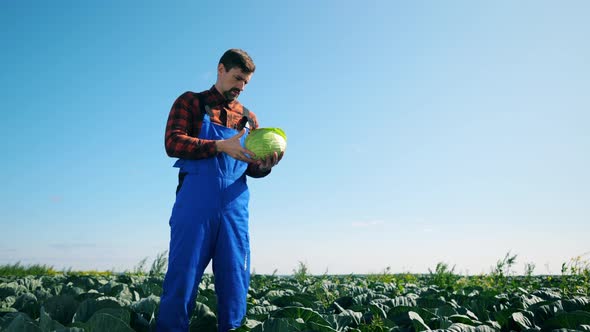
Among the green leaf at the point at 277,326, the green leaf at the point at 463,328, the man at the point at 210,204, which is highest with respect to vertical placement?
the man at the point at 210,204

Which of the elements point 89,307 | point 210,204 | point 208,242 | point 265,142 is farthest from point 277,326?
point 89,307

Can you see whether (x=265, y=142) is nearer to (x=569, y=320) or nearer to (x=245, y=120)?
(x=245, y=120)

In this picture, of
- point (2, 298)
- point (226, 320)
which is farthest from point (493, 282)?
point (2, 298)

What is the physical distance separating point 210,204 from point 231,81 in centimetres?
105

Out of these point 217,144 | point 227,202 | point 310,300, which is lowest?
point 310,300

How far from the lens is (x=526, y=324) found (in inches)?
150

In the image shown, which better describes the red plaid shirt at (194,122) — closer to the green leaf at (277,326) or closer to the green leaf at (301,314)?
the green leaf at (301,314)

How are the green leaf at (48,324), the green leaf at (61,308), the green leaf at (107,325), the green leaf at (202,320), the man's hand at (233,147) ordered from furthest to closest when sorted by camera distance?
1. the green leaf at (61,308)
2. the green leaf at (202,320)
3. the man's hand at (233,147)
4. the green leaf at (48,324)
5. the green leaf at (107,325)

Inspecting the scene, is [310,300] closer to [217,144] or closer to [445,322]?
[445,322]

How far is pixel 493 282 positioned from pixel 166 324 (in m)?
6.48

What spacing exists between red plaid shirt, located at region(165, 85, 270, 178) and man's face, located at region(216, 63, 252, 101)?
0.07 m

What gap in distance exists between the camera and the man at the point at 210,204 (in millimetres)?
3037

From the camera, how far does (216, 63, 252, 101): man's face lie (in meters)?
3.43

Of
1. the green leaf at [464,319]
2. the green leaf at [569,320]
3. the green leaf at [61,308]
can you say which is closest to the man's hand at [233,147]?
the green leaf at [61,308]
